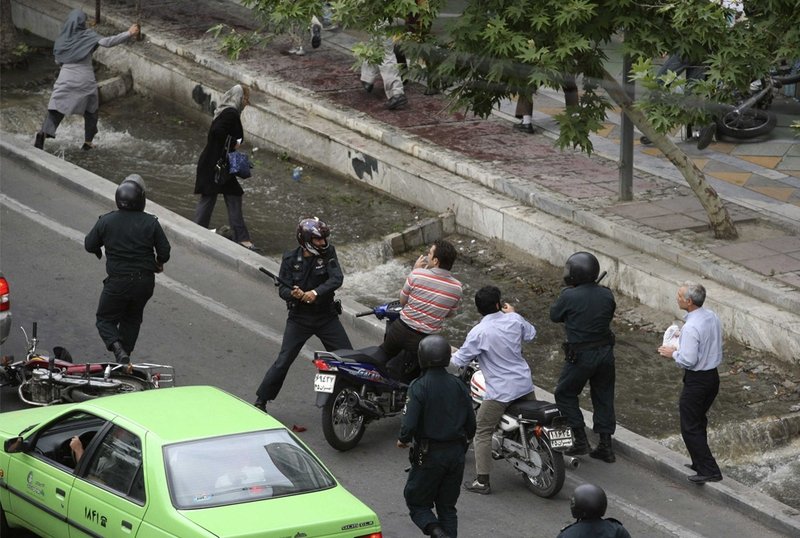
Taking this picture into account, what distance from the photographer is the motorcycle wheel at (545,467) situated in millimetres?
9117

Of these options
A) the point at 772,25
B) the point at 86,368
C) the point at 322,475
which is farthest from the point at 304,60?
the point at 322,475

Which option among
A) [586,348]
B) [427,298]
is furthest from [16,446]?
[586,348]


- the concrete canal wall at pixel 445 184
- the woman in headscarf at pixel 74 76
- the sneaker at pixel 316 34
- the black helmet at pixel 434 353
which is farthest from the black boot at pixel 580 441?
the sneaker at pixel 316 34

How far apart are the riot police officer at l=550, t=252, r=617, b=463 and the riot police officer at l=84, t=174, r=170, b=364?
322 cm

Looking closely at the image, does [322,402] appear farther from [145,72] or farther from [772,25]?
[145,72]

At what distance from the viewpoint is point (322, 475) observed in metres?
7.46

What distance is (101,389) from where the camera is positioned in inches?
391

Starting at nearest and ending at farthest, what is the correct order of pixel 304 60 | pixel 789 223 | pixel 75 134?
pixel 789 223 → pixel 75 134 → pixel 304 60

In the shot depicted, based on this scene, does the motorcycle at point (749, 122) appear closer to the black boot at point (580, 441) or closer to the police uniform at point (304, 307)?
the black boot at point (580, 441)

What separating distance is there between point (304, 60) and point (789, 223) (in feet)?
27.1

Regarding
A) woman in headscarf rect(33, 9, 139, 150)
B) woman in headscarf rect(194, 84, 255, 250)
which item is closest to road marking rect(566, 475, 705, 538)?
woman in headscarf rect(194, 84, 255, 250)

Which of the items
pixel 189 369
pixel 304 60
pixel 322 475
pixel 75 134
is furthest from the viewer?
pixel 304 60

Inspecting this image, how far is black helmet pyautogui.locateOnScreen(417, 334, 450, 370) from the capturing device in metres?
8.05

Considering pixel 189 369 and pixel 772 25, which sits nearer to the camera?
pixel 189 369
